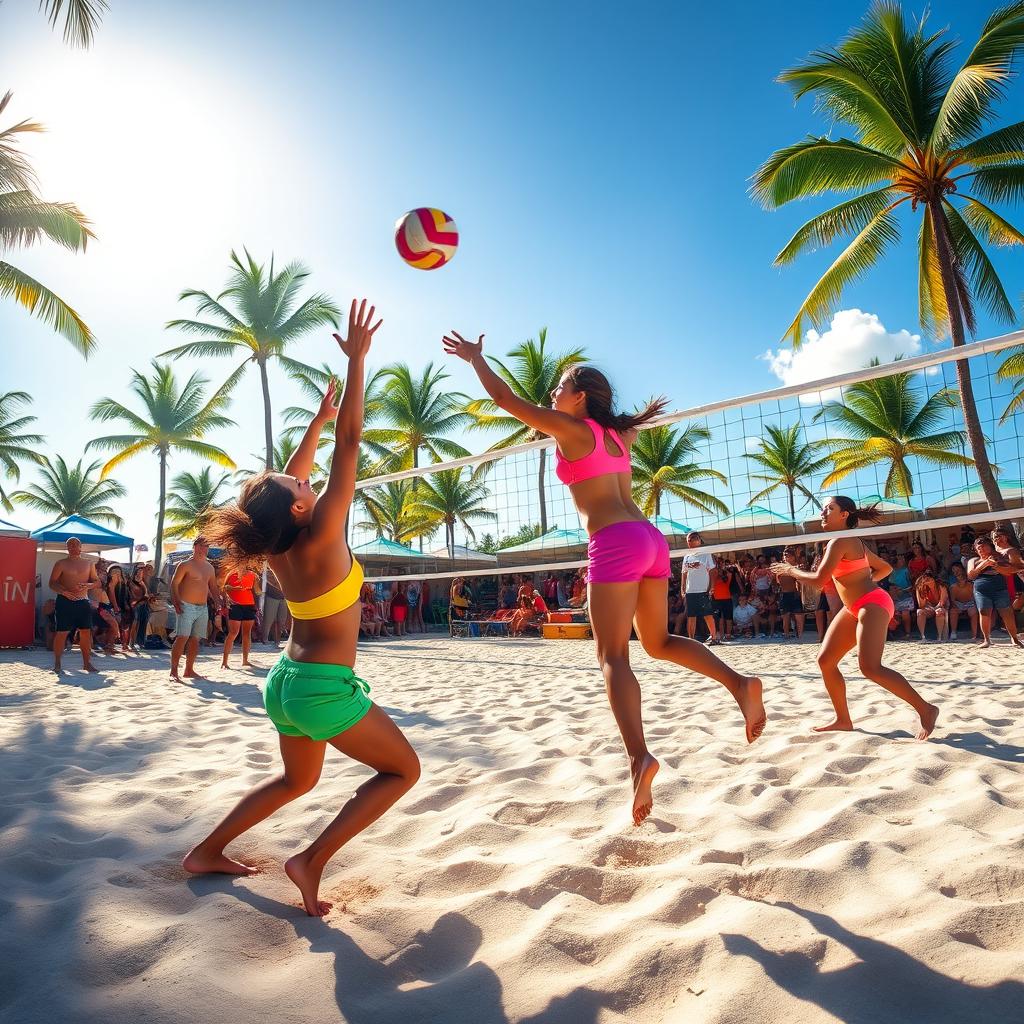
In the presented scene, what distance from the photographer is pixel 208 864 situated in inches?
79.2

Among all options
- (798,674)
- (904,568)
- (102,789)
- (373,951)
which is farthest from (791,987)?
(904,568)

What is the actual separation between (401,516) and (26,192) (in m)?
18.3

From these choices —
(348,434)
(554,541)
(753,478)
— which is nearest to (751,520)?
(753,478)

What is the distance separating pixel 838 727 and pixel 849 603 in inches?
24.3

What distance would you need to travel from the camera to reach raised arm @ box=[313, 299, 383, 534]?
1.85 m

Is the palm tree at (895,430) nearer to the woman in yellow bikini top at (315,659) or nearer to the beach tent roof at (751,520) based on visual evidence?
the beach tent roof at (751,520)

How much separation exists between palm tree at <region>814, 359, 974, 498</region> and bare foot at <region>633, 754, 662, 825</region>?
2167 centimetres

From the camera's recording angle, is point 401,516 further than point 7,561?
Yes

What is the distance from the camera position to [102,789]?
9.35 feet

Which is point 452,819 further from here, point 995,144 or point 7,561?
point 995,144

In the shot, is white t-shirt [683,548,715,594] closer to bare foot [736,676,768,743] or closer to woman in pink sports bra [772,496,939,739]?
woman in pink sports bra [772,496,939,739]

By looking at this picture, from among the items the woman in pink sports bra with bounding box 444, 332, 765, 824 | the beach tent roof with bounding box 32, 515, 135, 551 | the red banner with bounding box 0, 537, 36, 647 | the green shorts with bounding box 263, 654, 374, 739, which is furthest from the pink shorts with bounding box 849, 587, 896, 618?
the beach tent roof with bounding box 32, 515, 135, 551

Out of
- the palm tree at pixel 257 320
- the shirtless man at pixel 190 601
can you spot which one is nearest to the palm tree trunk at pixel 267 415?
the palm tree at pixel 257 320

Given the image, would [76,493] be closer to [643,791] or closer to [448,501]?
[448,501]
